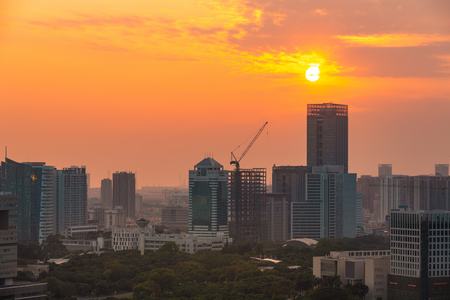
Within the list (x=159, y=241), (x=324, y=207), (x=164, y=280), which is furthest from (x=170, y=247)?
(x=324, y=207)

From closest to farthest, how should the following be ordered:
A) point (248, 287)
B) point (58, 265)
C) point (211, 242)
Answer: point (248, 287) < point (58, 265) < point (211, 242)

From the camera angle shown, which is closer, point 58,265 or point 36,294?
point 36,294

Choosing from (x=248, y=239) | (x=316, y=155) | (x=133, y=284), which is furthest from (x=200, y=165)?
(x=133, y=284)

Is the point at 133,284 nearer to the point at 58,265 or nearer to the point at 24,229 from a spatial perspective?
the point at 58,265

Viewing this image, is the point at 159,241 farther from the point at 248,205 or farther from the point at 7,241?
the point at 7,241

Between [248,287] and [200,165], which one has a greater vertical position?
[200,165]

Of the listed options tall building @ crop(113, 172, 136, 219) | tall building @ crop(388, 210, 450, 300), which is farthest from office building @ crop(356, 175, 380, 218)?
tall building @ crop(388, 210, 450, 300)

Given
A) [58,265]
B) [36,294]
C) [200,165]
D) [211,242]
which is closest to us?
[36,294]
